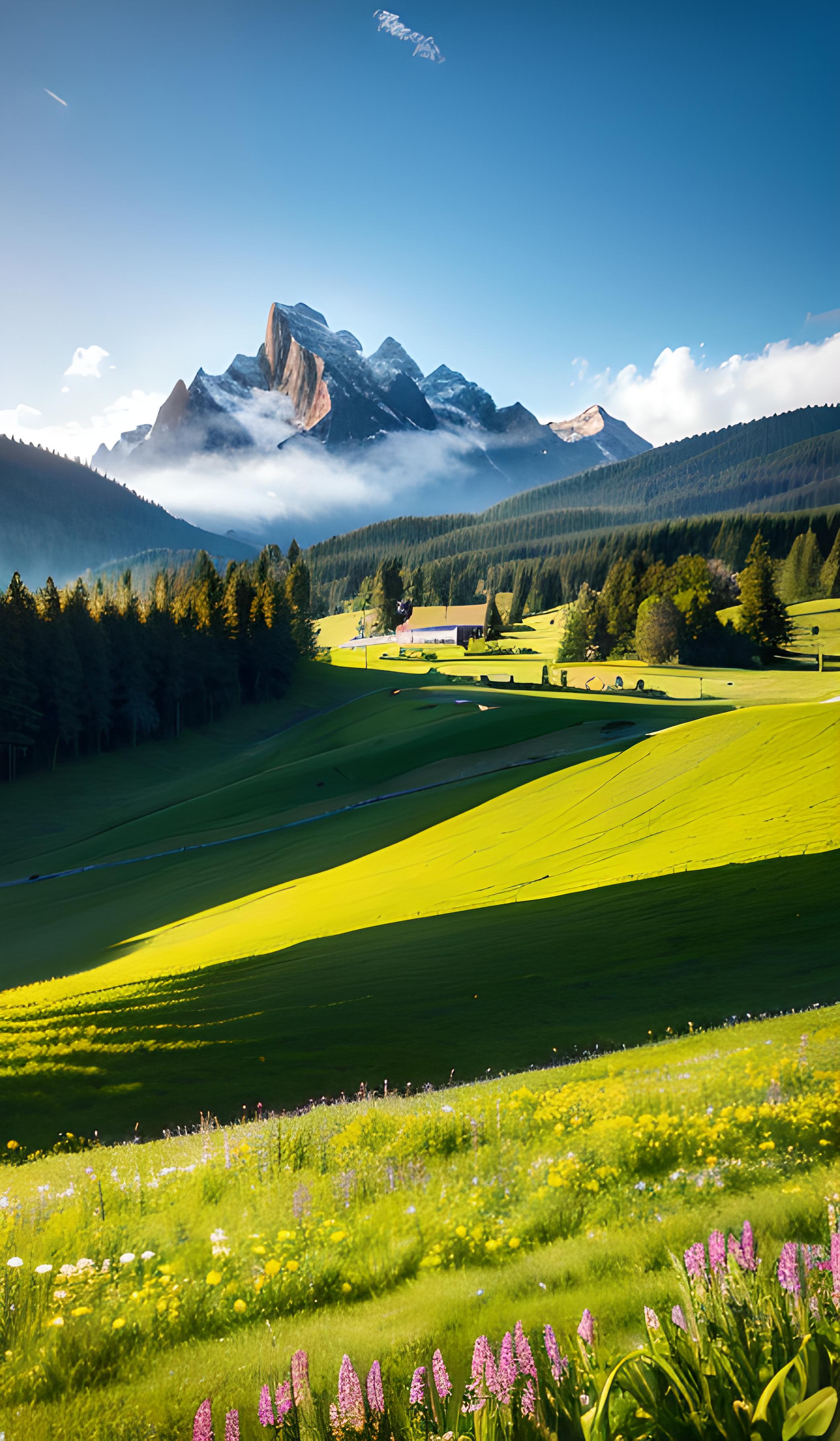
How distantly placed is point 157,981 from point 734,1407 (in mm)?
19785

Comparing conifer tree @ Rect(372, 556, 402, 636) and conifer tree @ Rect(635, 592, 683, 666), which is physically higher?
conifer tree @ Rect(372, 556, 402, 636)

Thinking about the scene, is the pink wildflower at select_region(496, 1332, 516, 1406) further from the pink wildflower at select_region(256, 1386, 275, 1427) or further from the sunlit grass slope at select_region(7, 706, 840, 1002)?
the sunlit grass slope at select_region(7, 706, 840, 1002)

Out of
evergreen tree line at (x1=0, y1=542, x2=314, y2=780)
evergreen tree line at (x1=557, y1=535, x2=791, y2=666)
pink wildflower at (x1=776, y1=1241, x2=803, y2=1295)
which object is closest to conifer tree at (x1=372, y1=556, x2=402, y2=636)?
evergreen tree line at (x1=0, y1=542, x2=314, y2=780)

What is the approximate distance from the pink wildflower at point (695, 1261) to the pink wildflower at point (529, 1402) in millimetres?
944

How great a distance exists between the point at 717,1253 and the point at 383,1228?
10.9 feet

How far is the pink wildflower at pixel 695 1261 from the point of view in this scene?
351 cm

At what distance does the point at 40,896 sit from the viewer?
128 ft

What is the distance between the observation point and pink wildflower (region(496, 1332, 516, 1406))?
Answer: 2963 millimetres

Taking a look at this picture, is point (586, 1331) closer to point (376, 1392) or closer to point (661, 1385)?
point (661, 1385)

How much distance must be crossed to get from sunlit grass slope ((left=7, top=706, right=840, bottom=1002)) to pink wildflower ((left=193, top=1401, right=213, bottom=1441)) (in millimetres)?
19541

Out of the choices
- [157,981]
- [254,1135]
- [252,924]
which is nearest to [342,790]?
[252,924]

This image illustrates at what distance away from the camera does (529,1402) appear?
2.93 meters

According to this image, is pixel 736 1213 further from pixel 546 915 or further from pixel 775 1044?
pixel 546 915

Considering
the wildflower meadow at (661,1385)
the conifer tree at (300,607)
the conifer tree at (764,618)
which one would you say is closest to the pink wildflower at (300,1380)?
the wildflower meadow at (661,1385)
